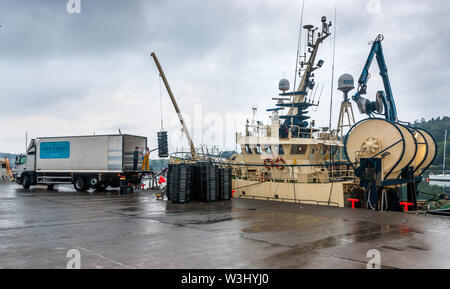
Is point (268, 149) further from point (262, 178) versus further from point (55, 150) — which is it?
point (55, 150)

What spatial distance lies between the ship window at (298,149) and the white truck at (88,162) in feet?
32.6

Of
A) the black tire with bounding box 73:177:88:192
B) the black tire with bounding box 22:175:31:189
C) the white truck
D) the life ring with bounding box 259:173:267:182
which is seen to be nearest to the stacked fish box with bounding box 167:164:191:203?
the life ring with bounding box 259:173:267:182

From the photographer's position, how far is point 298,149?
1822 cm

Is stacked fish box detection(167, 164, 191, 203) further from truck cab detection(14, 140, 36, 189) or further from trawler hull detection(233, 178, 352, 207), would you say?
truck cab detection(14, 140, 36, 189)

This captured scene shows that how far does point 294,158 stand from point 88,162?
42.8 feet

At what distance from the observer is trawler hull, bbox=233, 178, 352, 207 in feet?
47.0

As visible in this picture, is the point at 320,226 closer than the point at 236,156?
Yes

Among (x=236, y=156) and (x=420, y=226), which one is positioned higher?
(x=236, y=156)

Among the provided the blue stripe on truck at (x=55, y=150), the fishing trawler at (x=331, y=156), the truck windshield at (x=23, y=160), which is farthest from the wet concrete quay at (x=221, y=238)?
the truck windshield at (x=23, y=160)
